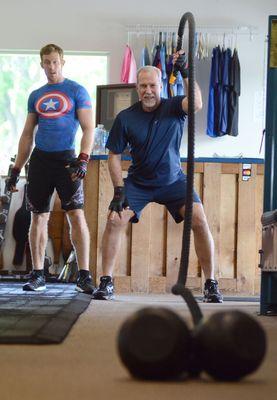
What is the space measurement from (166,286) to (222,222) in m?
A: 0.59

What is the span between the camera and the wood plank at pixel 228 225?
5.20 meters

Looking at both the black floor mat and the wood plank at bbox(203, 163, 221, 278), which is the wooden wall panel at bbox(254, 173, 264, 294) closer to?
the wood plank at bbox(203, 163, 221, 278)

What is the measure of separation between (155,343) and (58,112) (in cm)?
329

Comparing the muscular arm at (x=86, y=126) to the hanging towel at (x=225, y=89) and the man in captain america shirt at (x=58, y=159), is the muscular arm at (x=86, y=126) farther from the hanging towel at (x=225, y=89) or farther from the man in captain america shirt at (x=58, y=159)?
the hanging towel at (x=225, y=89)

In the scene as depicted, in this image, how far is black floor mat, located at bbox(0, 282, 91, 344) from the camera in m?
2.10

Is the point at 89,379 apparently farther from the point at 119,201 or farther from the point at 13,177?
the point at 13,177

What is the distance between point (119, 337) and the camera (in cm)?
133

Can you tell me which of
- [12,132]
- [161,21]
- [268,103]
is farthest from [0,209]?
[268,103]

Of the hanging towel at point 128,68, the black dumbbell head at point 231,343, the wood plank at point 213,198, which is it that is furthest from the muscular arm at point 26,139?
the black dumbbell head at point 231,343

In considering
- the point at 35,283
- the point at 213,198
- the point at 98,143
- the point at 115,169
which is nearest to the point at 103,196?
the point at 98,143

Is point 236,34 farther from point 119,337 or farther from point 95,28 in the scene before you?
Result: point 119,337

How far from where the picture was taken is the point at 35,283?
4422mm

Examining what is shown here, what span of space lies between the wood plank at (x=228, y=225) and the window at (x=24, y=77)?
2844 mm

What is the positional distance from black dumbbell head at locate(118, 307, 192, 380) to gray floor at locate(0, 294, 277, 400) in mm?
42
